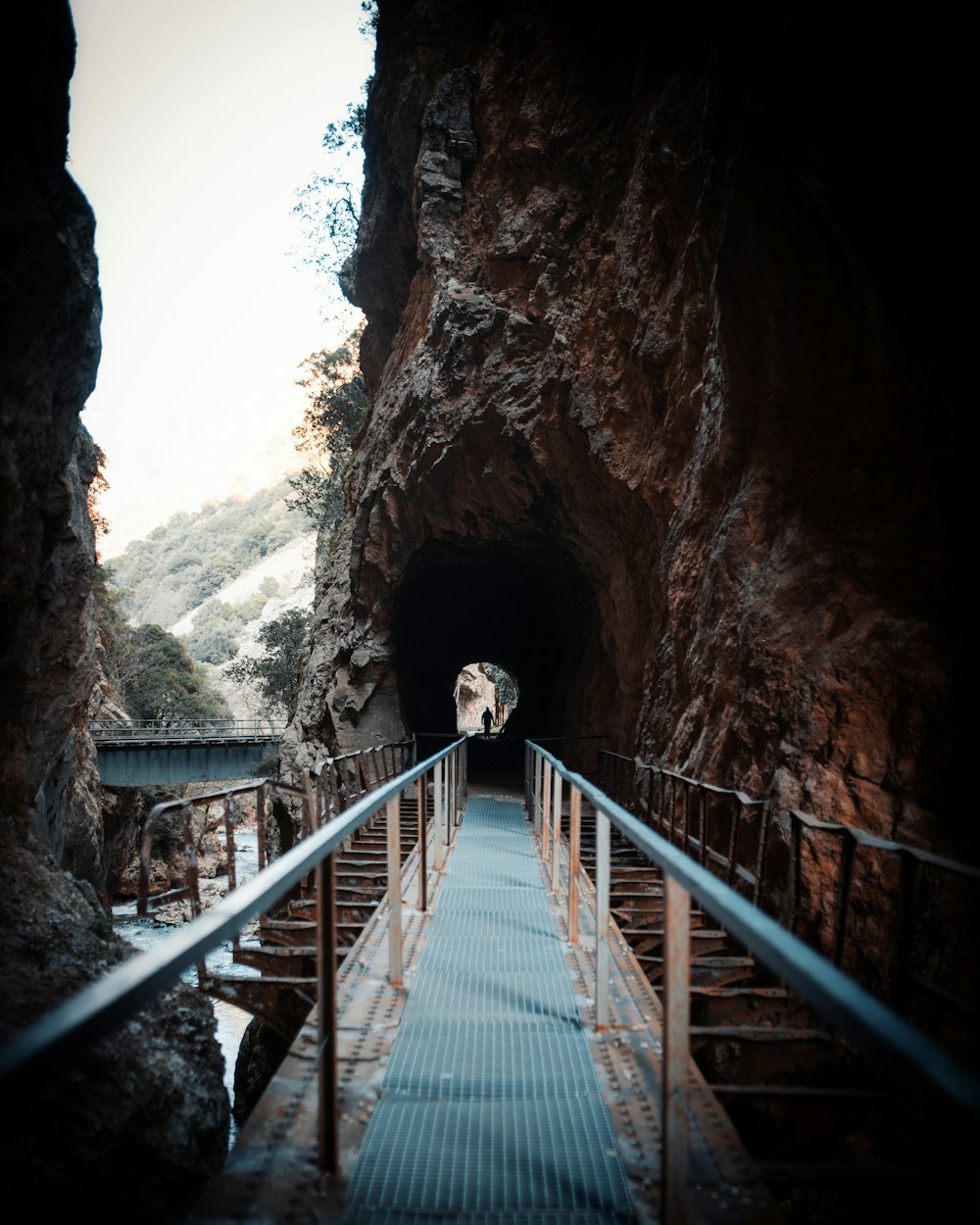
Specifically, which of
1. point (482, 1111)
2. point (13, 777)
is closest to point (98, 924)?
point (13, 777)

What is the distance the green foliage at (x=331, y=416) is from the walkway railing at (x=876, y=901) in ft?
61.0

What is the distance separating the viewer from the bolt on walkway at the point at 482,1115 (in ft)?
5.88

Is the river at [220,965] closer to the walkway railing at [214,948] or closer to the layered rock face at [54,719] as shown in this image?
the layered rock face at [54,719]

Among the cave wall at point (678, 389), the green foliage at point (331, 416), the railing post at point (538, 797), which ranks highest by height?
the green foliage at point (331, 416)

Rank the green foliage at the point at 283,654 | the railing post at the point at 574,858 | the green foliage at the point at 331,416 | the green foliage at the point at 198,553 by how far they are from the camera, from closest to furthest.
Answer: the railing post at the point at 574,858, the green foliage at the point at 331,416, the green foliage at the point at 283,654, the green foliage at the point at 198,553

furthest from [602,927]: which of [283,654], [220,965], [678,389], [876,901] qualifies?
[283,654]

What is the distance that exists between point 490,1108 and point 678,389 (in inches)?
314

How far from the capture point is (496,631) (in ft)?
78.1

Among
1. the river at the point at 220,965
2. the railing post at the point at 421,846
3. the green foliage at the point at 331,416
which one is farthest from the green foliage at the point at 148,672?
the railing post at the point at 421,846

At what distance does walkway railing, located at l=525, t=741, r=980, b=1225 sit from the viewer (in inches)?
32.4

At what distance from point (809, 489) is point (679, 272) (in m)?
3.77

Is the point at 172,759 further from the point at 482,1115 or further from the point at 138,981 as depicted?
the point at 138,981

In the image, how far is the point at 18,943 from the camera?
566cm

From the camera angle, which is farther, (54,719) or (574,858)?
(54,719)
